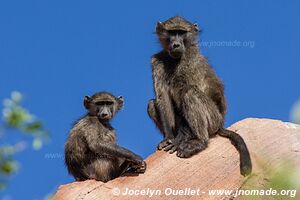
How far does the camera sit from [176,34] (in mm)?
12164

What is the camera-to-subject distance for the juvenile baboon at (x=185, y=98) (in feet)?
34.9

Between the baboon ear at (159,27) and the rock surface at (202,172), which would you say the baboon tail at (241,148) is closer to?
the rock surface at (202,172)

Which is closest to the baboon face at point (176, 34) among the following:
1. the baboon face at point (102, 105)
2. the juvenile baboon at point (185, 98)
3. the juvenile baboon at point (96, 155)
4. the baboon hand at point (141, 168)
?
the juvenile baboon at point (185, 98)

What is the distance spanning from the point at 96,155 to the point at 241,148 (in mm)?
2735

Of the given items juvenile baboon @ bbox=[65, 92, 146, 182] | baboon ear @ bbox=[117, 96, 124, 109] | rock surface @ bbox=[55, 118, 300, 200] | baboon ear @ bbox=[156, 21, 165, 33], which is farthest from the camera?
baboon ear @ bbox=[156, 21, 165, 33]

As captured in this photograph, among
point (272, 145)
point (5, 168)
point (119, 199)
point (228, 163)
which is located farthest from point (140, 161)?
point (5, 168)

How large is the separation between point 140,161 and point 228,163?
63.9 inches

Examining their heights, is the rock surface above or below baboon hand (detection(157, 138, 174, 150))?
below

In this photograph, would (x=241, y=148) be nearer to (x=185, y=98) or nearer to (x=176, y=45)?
(x=185, y=98)

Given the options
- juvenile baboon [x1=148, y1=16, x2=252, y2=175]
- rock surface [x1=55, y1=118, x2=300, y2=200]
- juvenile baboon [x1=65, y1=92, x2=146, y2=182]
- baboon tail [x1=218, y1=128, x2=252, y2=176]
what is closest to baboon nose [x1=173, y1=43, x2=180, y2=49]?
juvenile baboon [x1=148, y1=16, x2=252, y2=175]

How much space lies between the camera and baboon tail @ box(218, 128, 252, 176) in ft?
31.7

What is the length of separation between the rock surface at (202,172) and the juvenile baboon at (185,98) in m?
0.24

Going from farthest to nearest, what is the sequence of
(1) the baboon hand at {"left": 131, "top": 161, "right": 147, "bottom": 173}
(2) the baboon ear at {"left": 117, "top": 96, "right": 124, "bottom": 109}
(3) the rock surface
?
(2) the baboon ear at {"left": 117, "top": 96, "right": 124, "bottom": 109} < (1) the baboon hand at {"left": 131, "top": 161, "right": 147, "bottom": 173} < (3) the rock surface

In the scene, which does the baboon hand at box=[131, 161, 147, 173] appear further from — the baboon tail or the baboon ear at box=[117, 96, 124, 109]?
the baboon ear at box=[117, 96, 124, 109]
